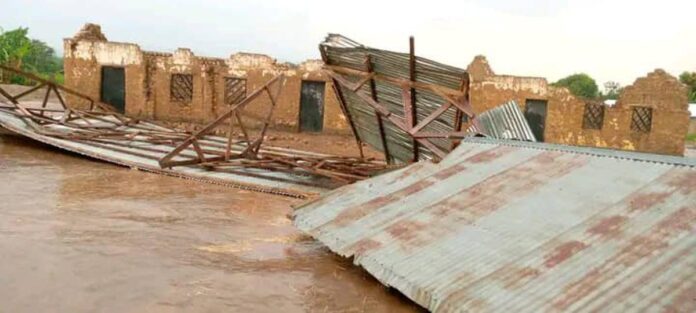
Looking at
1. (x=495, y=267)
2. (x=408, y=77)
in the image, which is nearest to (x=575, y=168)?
(x=495, y=267)

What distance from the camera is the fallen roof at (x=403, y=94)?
26.6 feet

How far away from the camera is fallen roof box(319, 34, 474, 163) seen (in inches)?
319

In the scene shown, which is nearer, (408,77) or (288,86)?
(408,77)

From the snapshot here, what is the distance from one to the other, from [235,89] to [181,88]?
205cm

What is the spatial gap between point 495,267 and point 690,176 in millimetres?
1616

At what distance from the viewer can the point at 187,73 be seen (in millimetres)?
21953

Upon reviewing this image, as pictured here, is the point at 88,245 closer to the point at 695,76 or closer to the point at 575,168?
the point at 575,168

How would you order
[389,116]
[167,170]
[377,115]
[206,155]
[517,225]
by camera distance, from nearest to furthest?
[517,225]
[389,116]
[377,115]
[167,170]
[206,155]

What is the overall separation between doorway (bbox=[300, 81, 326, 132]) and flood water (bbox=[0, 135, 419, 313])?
12.6 m

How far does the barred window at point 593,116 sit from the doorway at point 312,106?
9.69 m

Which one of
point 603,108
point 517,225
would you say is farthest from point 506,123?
point 603,108

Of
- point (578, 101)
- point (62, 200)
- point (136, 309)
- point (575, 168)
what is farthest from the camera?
point (578, 101)

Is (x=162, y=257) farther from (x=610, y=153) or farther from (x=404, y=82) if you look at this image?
(x=610, y=153)

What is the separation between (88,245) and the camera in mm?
6262
